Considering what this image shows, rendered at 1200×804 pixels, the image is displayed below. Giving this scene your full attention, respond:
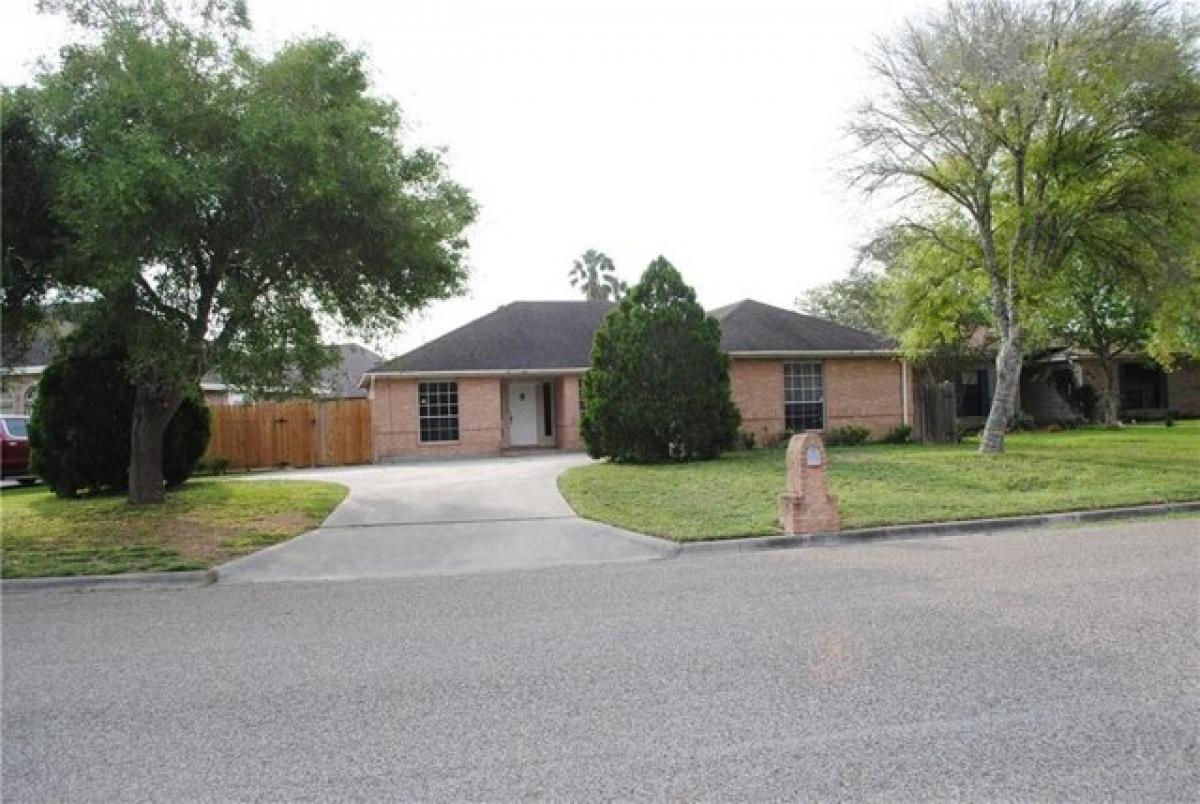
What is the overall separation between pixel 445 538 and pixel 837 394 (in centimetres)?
1771

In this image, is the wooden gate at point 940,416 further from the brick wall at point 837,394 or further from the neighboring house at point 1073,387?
the neighboring house at point 1073,387

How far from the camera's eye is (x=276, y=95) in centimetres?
1146

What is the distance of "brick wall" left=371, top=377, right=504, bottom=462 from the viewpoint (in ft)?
81.4

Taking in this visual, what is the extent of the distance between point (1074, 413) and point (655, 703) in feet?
115

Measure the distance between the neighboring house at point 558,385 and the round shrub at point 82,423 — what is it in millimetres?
8762

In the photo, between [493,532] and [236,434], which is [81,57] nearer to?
[493,532]

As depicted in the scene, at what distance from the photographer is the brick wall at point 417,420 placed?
2481 centimetres

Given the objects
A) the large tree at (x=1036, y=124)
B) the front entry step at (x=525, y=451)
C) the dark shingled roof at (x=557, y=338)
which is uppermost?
the large tree at (x=1036, y=124)

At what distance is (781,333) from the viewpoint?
87.5 feet

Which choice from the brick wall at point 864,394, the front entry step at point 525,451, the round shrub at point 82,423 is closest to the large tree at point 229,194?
the round shrub at point 82,423

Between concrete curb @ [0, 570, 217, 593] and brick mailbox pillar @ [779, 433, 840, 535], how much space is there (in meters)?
6.71

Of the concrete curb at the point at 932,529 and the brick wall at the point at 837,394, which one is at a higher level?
the brick wall at the point at 837,394

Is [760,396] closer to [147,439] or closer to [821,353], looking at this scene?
[821,353]

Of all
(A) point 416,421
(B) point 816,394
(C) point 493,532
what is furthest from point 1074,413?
(C) point 493,532
